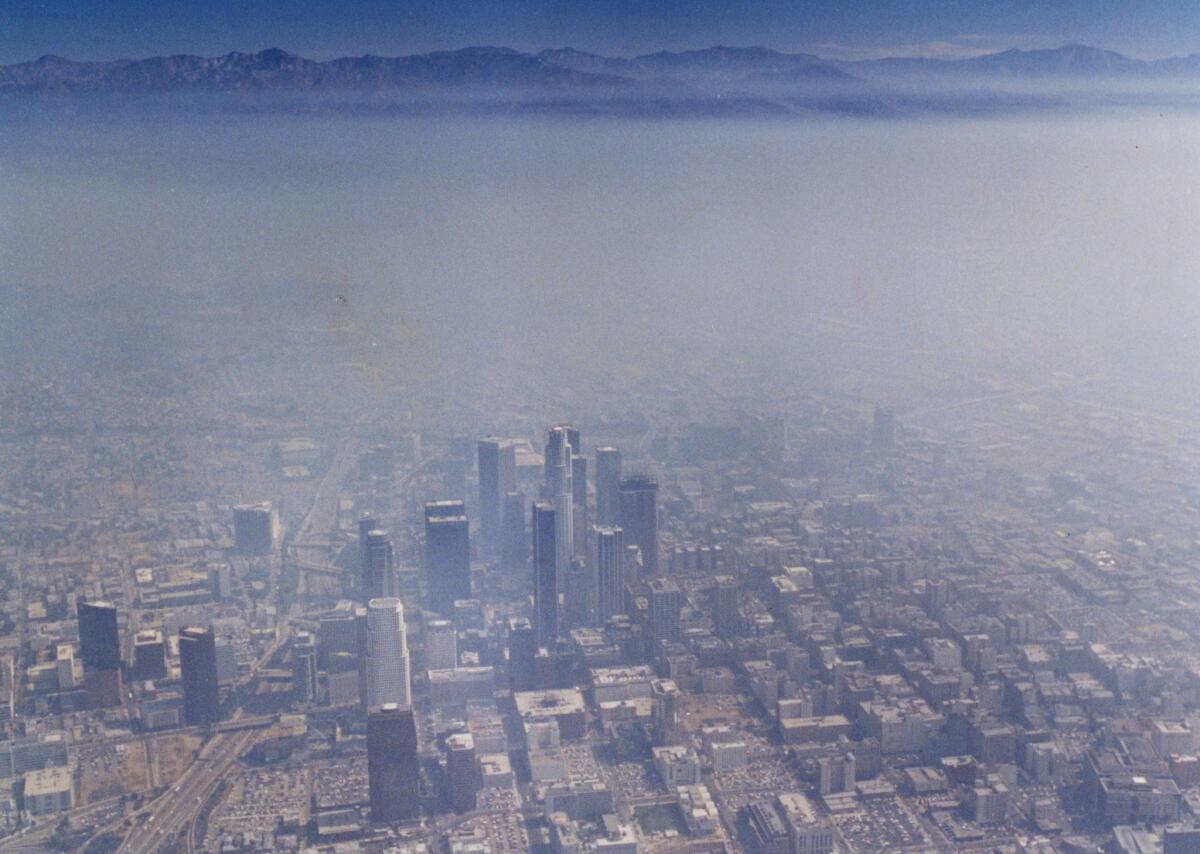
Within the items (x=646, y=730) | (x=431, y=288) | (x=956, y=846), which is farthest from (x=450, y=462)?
(x=956, y=846)

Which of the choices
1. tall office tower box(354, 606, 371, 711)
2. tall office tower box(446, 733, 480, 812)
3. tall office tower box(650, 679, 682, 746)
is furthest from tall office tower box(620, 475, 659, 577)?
tall office tower box(446, 733, 480, 812)

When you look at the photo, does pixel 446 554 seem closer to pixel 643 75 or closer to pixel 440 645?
pixel 440 645

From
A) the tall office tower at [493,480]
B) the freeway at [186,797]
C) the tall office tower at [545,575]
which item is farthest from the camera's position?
the tall office tower at [493,480]

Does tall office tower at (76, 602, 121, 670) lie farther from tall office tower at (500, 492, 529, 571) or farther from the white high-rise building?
the white high-rise building

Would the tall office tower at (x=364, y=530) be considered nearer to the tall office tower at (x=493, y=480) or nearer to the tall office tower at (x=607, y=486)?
the tall office tower at (x=493, y=480)

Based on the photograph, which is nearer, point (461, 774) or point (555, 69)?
point (461, 774)

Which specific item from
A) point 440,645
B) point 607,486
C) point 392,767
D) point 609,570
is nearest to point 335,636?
point 440,645

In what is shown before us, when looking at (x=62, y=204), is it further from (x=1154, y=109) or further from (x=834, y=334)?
(x=1154, y=109)

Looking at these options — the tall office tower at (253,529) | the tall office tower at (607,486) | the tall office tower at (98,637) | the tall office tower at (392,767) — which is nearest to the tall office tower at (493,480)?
the tall office tower at (607,486)
